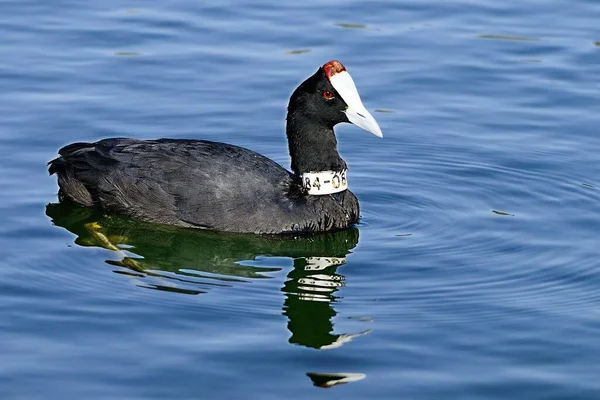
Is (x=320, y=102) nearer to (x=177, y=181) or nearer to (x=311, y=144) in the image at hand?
(x=311, y=144)

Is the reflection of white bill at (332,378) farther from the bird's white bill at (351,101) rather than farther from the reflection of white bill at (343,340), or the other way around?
Answer: the bird's white bill at (351,101)

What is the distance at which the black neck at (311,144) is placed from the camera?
9664 mm

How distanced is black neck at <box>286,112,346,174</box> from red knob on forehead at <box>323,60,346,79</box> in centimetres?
35

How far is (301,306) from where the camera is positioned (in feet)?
27.2

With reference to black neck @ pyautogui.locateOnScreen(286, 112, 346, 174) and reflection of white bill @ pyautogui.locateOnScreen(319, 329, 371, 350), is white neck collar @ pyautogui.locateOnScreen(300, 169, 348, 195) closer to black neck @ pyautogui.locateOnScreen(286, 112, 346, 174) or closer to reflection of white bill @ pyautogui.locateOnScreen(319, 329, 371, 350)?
black neck @ pyautogui.locateOnScreen(286, 112, 346, 174)

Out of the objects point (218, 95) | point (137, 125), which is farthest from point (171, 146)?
point (218, 95)

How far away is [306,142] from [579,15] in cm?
529

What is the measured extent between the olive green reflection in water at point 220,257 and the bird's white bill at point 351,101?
748 millimetres

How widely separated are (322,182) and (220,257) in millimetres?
1023

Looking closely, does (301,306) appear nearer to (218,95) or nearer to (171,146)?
(171,146)

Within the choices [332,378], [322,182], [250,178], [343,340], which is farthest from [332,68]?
[332,378]

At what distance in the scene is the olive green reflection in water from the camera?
8242 mm

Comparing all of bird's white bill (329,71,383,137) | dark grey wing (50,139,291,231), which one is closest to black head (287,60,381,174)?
bird's white bill (329,71,383,137)

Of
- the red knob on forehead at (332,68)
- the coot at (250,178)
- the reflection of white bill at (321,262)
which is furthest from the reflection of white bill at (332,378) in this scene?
the red knob on forehead at (332,68)
